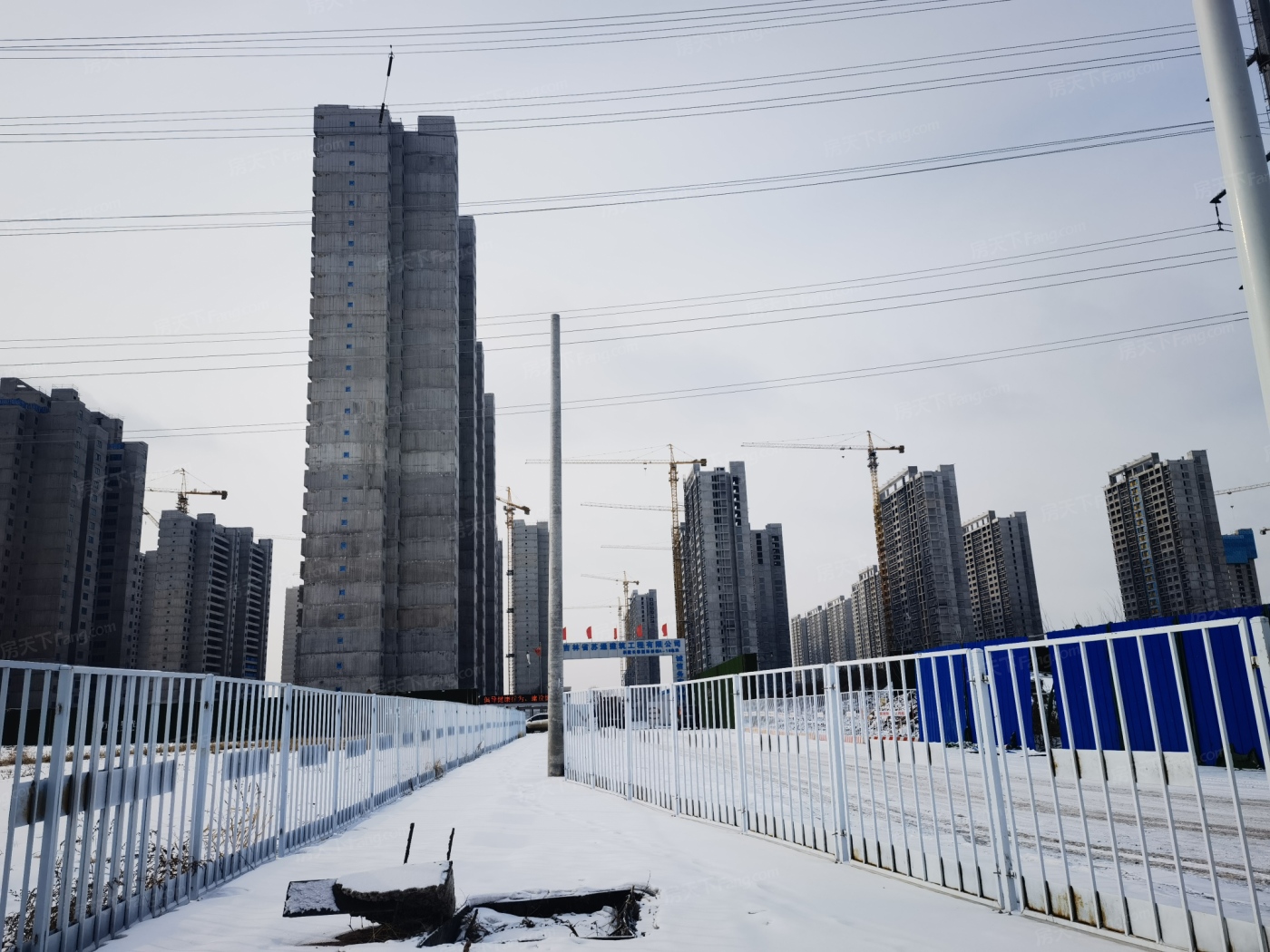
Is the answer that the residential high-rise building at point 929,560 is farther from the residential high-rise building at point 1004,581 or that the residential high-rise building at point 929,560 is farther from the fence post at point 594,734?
the fence post at point 594,734

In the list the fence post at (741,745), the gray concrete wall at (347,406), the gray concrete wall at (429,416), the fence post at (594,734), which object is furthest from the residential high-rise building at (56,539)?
the fence post at (741,745)

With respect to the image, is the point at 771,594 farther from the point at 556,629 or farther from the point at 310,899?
the point at 310,899

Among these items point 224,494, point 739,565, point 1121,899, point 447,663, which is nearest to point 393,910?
point 1121,899

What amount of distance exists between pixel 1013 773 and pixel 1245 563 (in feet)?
507

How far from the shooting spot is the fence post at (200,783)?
650cm

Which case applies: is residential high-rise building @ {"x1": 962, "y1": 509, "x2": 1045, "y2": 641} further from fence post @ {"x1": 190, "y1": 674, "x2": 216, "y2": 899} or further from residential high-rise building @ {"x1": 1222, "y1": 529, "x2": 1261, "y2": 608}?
fence post @ {"x1": 190, "y1": 674, "x2": 216, "y2": 899}

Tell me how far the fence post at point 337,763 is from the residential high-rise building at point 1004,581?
12601 centimetres

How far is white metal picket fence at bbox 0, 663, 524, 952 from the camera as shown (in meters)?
4.70

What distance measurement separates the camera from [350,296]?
79250 millimetres

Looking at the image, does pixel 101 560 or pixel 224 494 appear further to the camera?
pixel 224 494

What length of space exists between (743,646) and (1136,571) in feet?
179

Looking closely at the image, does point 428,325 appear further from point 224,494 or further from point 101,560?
point 224,494

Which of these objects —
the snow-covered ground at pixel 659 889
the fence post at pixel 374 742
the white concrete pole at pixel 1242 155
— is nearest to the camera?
the white concrete pole at pixel 1242 155

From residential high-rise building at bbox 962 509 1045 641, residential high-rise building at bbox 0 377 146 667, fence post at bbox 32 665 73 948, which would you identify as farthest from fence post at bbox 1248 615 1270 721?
residential high-rise building at bbox 962 509 1045 641
